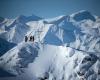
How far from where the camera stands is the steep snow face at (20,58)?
168 meters

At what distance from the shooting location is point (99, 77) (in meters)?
143

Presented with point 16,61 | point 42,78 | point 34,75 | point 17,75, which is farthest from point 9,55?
point 42,78

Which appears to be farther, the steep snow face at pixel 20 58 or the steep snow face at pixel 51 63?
the steep snow face at pixel 20 58

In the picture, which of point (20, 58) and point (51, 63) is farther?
point (20, 58)

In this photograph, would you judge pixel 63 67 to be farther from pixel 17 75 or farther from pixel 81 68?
pixel 17 75

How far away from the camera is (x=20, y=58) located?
178 metres

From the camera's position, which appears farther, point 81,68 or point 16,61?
point 16,61

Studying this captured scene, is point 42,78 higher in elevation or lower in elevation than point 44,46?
lower

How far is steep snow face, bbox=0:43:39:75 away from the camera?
168 m

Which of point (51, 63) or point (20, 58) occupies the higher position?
point (20, 58)

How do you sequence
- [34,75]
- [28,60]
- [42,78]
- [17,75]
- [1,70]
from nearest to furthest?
1. [42,78]
2. [34,75]
3. [17,75]
4. [1,70]
5. [28,60]

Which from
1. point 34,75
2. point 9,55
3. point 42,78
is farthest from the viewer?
point 9,55

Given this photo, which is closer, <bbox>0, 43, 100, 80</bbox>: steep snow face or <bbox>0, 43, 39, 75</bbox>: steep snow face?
<bbox>0, 43, 100, 80</bbox>: steep snow face

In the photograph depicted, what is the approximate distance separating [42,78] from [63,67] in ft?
87.9
